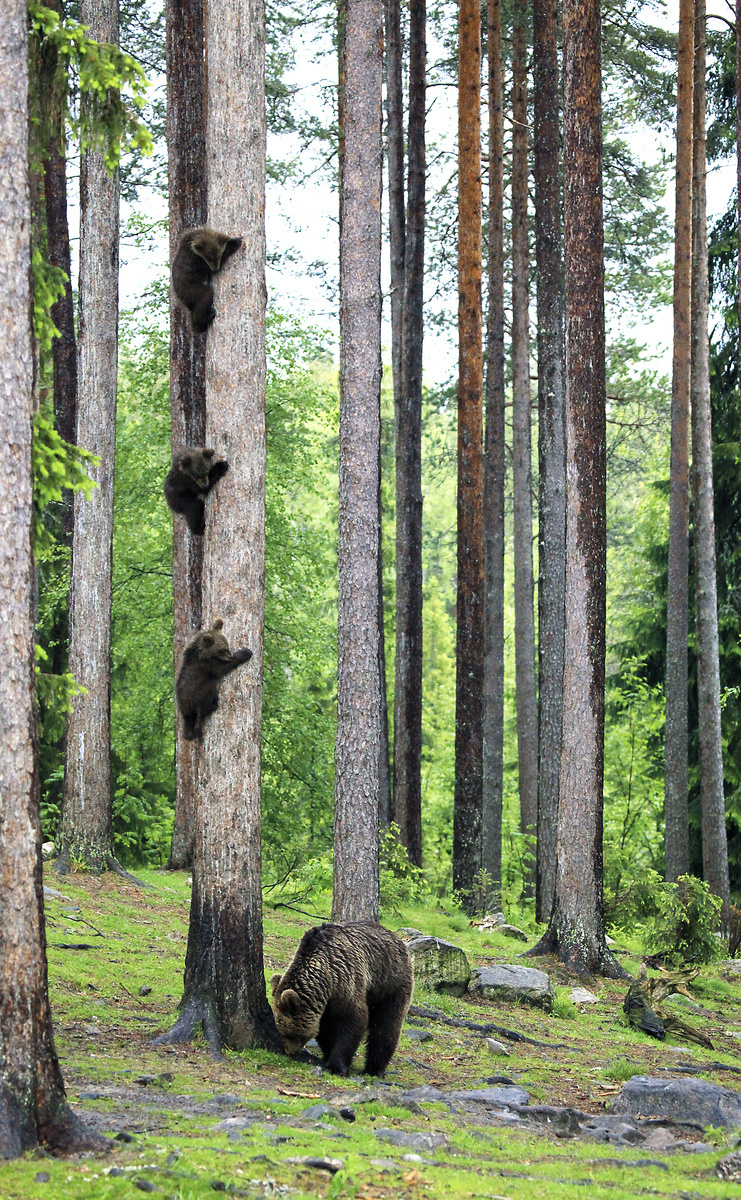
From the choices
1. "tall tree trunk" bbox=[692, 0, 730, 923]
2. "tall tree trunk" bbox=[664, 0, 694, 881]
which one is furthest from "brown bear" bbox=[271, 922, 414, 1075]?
"tall tree trunk" bbox=[664, 0, 694, 881]

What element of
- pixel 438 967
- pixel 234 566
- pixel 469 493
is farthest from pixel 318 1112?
pixel 469 493

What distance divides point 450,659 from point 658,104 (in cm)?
2144

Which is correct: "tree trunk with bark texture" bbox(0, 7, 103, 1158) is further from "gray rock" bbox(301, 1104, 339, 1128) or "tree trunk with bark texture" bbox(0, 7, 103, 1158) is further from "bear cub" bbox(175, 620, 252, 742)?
"bear cub" bbox(175, 620, 252, 742)

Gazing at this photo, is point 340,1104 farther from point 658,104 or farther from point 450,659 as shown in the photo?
point 450,659

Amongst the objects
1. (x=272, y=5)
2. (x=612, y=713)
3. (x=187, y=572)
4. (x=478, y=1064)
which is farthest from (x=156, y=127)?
(x=478, y=1064)

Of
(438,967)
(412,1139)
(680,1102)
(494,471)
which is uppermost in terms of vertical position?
(494,471)

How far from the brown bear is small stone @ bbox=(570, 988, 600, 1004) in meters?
4.09

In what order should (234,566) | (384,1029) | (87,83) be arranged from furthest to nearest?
1. (384,1029)
2. (234,566)
3. (87,83)

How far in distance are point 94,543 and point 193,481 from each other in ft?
22.2

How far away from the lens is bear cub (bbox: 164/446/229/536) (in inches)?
320

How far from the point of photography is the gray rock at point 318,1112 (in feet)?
21.5

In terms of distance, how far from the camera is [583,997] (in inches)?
481

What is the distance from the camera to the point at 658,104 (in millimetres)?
23328

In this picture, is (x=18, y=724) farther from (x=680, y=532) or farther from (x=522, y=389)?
(x=522, y=389)
